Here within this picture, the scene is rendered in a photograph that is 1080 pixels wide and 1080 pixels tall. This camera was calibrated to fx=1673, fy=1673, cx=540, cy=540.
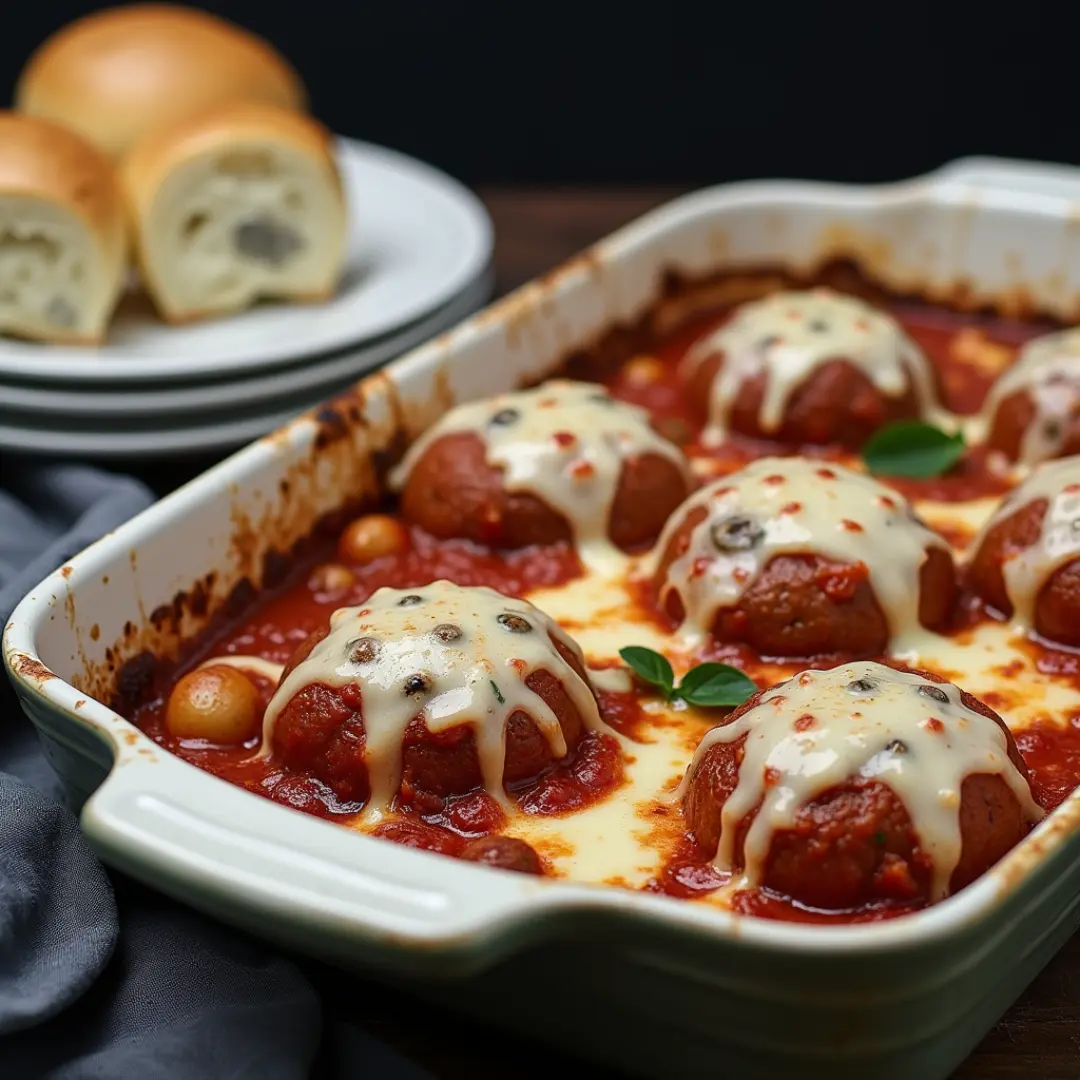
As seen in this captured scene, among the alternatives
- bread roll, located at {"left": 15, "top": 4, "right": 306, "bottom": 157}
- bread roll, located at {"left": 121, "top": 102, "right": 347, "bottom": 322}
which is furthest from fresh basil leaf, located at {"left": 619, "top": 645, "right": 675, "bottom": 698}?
bread roll, located at {"left": 15, "top": 4, "right": 306, "bottom": 157}

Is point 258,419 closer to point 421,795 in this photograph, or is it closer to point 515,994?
point 421,795

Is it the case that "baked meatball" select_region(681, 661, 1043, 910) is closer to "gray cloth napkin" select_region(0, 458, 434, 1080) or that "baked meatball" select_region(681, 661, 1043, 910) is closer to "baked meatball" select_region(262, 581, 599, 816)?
"baked meatball" select_region(262, 581, 599, 816)

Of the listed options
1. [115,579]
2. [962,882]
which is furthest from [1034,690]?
[115,579]

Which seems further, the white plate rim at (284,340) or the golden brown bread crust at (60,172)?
the golden brown bread crust at (60,172)

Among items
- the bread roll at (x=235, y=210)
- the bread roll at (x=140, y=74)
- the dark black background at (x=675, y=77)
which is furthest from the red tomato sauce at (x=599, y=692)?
the dark black background at (x=675, y=77)

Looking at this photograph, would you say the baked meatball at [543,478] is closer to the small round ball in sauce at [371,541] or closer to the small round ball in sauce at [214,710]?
the small round ball in sauce at [371,541]

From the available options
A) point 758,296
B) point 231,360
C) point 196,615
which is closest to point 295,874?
point 196,615
